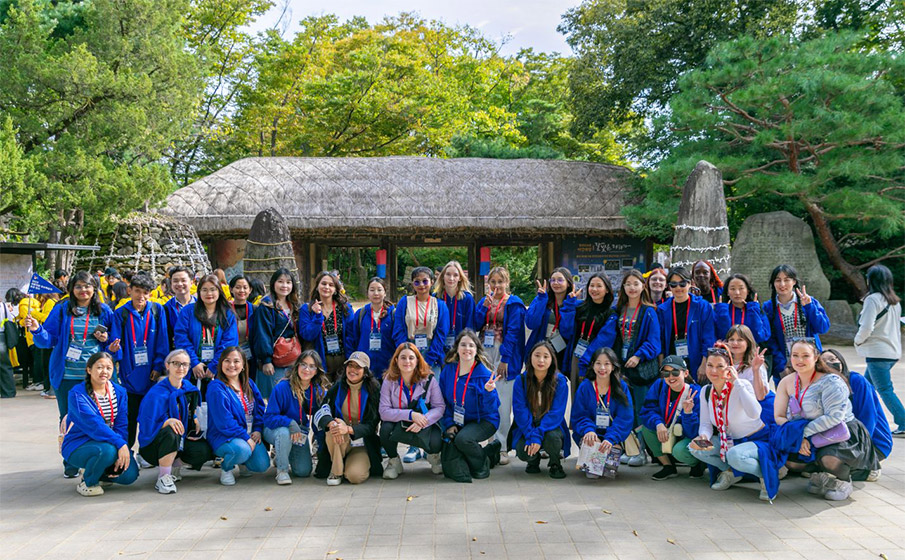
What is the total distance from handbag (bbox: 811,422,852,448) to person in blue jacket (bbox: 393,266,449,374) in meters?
2.61

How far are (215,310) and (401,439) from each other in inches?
66.8

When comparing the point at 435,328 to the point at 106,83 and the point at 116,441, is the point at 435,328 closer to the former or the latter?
the point at 116,441

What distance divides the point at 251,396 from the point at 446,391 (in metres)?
1.44

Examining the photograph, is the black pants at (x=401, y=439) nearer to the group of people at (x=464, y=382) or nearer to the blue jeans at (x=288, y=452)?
the group of people at (x=464, y=382)

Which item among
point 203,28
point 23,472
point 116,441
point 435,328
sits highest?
point 203,28

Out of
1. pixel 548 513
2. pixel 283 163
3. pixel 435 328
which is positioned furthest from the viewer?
pixel 283 163

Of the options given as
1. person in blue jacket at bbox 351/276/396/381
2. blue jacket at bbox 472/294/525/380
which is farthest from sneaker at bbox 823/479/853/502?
person in blue jacket at bbox 351/276/396/381

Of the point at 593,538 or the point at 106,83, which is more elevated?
the point at 106,83

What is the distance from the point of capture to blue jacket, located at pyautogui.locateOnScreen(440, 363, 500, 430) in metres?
4.92

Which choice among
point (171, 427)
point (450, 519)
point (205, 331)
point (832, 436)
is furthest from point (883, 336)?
point (171, 427)

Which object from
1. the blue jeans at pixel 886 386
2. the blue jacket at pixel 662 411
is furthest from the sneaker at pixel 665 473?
the blue jeans at pixel 886 386

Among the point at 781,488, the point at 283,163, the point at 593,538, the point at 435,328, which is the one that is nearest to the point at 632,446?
the point at 781,488

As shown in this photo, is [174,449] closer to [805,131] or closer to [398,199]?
[805,131]

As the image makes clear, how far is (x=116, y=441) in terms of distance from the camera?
177 inches
